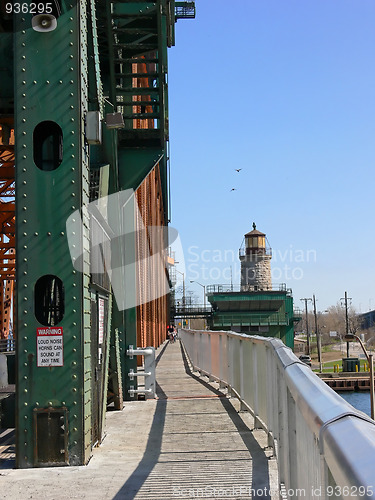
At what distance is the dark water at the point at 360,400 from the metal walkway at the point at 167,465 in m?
45.6

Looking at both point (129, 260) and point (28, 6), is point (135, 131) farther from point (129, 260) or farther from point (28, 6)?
point (28, 6)

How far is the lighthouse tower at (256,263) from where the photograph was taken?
81.5 meters

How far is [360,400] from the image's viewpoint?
56.3m

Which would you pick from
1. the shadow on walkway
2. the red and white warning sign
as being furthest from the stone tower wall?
the red and white warning sign

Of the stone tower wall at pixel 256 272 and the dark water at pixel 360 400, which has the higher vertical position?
the stone tower wall at pixel 256 272

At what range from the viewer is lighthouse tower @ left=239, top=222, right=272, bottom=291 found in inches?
3210

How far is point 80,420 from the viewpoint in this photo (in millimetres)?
6715

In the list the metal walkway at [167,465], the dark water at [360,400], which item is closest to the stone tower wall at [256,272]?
the dark water at [360,400]

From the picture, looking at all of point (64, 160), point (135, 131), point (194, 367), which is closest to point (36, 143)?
point (64, 160)

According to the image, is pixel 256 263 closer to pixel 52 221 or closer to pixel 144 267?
pixel 144 267

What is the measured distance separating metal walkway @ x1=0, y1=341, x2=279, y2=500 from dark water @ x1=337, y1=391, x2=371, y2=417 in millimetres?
45629

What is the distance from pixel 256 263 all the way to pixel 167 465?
7801 cm

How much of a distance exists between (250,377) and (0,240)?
32.4 m

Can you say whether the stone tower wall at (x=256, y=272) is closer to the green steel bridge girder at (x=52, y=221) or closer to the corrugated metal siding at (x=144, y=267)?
the corrugated metal siding at (x=144, y=267)
